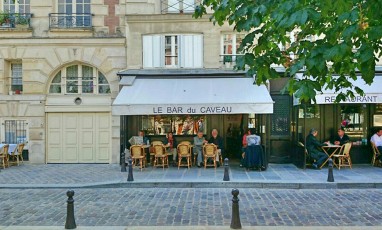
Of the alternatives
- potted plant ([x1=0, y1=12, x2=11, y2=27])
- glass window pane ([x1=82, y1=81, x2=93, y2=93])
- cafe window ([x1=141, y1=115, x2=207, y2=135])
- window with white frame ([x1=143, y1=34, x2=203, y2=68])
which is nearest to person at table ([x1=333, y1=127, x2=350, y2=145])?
cafe window ([x1=141, y1=115, x2=207, y2=135])

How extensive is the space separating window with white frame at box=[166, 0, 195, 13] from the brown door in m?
5.04

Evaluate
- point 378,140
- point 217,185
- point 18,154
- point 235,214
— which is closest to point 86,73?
point 18,154

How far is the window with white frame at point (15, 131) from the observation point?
1493 cm

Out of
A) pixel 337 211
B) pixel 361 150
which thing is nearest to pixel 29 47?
pixel 337 211

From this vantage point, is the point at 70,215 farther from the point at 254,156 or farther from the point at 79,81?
the point at 79,81

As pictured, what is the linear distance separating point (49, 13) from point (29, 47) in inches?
64.8

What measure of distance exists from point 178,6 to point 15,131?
867 centimetres

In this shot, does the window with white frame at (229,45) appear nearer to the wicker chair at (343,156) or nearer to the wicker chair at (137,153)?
the wicker chair at (137,153)

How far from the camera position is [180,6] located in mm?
14828

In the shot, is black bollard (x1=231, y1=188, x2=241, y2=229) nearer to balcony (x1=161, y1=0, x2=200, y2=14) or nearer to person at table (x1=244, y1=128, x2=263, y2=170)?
person at table (x1=244, y1=128, x2=263, y2=170)

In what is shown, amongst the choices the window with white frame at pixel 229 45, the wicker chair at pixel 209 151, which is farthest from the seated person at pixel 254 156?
the window with white frame at pixel 229 45

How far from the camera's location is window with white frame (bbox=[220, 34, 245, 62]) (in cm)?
1467

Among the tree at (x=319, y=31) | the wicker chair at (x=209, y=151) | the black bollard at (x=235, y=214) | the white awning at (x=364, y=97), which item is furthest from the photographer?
the wicker chair at (x=209, y=151)

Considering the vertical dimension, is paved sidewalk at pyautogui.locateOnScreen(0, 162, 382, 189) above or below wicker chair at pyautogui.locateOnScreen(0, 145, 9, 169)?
below
